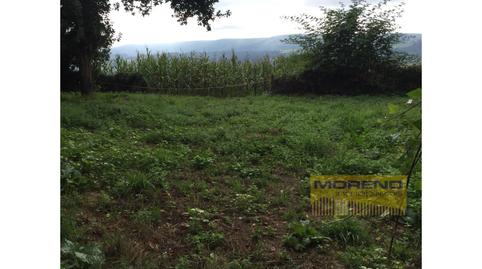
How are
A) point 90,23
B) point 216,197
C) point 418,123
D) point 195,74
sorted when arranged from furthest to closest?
1. point 195,74
2. point 90,23
3. point 216,197
4. point 418,123

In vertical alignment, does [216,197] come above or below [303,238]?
above

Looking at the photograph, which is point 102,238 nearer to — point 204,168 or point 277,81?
point 204,168

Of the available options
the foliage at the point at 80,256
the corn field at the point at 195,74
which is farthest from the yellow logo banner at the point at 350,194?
the corn field at the point at 195,74

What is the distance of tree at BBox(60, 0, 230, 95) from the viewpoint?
8.72 metres

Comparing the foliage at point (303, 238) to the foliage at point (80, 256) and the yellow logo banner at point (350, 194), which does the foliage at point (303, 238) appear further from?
the foliage at point (80, 256)

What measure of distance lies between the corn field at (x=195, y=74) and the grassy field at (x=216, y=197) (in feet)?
26.0

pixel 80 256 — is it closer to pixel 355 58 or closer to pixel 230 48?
pixel 355 58

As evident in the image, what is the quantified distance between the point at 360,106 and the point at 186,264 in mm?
8039

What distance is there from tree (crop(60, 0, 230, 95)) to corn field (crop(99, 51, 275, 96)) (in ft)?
9.95

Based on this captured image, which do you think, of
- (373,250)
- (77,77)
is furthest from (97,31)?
Answer: (373,250)

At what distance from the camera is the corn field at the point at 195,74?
14727mm

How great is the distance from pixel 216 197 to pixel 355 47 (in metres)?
10.2

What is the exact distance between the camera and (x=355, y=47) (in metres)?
12.7

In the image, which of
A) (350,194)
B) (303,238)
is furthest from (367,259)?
(350,194)
